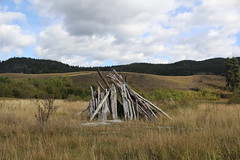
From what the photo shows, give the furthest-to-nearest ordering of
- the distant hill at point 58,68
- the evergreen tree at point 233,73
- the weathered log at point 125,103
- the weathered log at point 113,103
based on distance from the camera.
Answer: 1. the distant hill at point 58,68
2. the evergreen tree at point 233,73
3. the weathered log at point 113,103
4. the weathered log at point 125,103

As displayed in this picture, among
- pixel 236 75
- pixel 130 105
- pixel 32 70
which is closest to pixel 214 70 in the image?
pixel 236 75

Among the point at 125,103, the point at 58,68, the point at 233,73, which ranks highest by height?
the point at 58,68

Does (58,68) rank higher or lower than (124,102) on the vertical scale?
higher

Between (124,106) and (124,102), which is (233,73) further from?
(124,106)

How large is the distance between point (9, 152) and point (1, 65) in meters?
129

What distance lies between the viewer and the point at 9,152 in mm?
3613

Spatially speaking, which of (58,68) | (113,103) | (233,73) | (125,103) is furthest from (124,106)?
(58,68)

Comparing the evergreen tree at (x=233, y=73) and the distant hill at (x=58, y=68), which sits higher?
the distant hill at (x=58, y=68)

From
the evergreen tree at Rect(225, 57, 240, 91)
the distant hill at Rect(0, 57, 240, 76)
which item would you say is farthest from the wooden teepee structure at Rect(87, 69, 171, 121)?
the distant hill at Rect(0, 57, 240, 76)

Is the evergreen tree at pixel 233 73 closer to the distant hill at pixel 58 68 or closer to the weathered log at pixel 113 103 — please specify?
the distant hill at pixel 58 68

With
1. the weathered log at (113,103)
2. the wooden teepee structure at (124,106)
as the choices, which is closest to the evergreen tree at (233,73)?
the wooden teepee structure at (124,106)

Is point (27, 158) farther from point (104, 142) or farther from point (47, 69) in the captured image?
point (47, 69)

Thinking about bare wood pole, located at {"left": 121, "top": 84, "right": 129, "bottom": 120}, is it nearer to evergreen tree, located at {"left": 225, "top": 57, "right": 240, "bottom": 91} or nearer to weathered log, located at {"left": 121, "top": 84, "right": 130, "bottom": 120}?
weathered log, located at {"left": 121, "top": 84, "right": 130, "bottom": 120}

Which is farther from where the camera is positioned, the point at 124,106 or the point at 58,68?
the point at 58,68
